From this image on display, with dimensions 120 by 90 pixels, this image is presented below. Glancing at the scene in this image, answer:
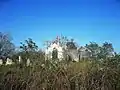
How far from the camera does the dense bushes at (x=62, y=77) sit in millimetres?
5855

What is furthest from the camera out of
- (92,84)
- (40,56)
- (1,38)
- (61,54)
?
(1,38)

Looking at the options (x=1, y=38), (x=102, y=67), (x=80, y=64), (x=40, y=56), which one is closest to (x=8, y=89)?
(x=40, y=56)

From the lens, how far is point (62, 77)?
589cm

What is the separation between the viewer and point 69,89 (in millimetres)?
5906

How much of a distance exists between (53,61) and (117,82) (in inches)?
69.7

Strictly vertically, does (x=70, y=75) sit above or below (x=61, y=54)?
below

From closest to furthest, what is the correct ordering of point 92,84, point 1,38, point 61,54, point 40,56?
point 92,84 → point 40,56 → point 61,54 → point 1,38

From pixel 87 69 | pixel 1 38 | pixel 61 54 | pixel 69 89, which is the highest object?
pixel 1 38

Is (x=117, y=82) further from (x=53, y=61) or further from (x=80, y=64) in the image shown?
(x=53, y=61)

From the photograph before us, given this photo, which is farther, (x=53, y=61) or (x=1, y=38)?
(x=1, y=38)

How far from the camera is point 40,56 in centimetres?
625

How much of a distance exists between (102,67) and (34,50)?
1935 mm

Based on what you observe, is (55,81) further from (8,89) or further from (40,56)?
(8,89)

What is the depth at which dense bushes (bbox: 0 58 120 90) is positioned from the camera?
231 inches
